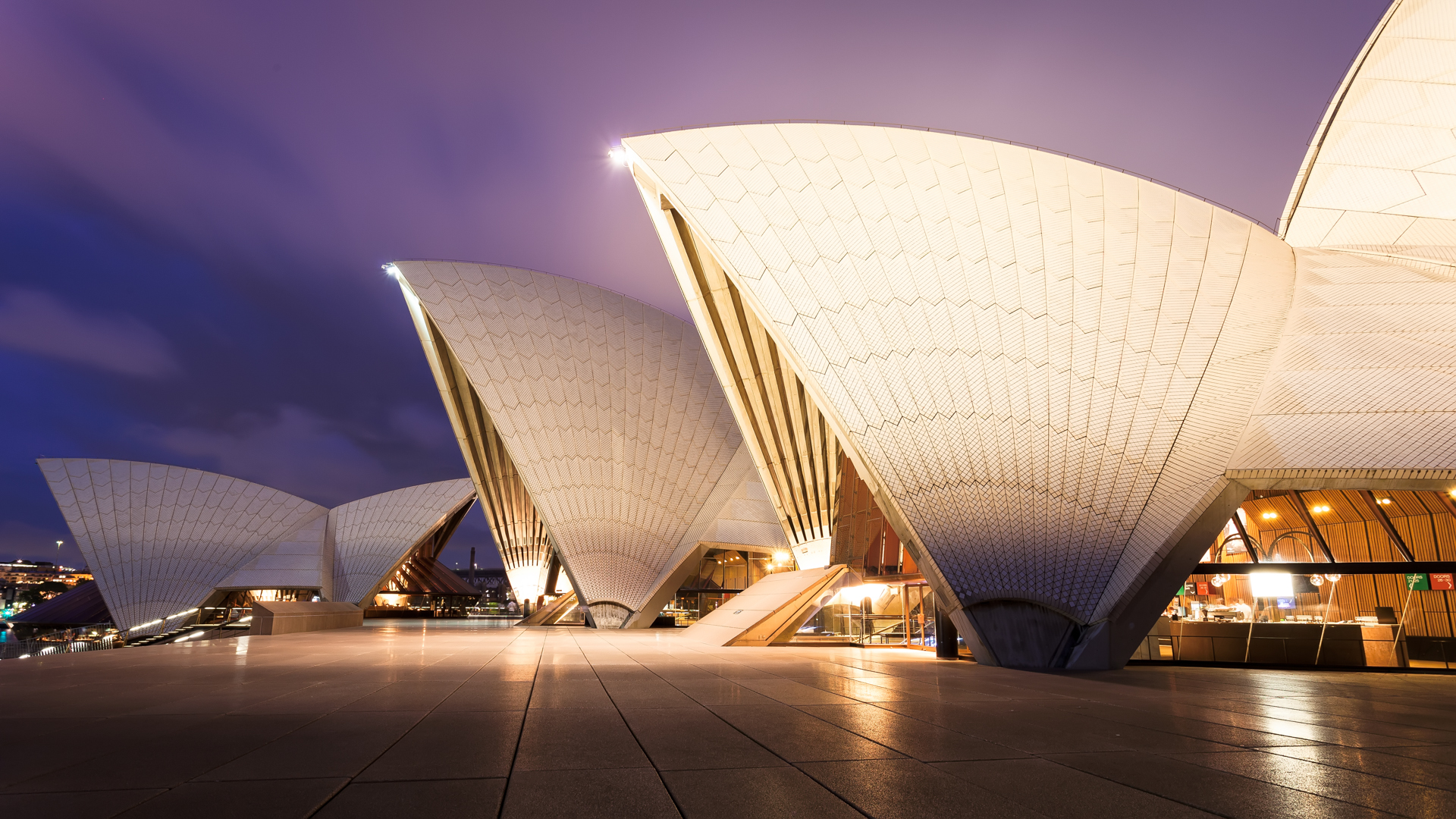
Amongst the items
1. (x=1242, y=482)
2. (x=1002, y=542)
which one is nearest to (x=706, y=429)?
(x=1002, y=542)

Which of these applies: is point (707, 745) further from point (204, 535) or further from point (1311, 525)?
point (204, 535)

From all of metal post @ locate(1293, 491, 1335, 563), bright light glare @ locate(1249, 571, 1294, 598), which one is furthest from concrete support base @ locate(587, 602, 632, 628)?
metal post @ locate(1293, 491, 1335, 563)

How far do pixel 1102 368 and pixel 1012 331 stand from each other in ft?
4.96

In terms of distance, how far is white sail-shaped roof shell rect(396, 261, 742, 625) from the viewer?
85.3 feet

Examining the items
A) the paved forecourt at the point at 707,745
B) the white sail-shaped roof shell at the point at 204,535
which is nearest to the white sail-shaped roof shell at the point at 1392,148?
the paved forecourt at the point at 707,745

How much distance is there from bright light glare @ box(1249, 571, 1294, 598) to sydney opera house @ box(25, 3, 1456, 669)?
0.03 m

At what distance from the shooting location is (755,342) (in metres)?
20.5

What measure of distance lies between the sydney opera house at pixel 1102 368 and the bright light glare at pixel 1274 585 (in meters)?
0.03

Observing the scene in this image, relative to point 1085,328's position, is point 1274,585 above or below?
below

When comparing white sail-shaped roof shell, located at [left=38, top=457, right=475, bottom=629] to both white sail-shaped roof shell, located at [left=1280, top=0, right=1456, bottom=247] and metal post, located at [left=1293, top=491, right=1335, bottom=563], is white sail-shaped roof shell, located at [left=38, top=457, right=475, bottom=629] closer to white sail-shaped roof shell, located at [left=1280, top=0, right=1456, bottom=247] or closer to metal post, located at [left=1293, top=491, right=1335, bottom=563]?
metal post, located at [left=1293, top=491, right=1335, bottom=563]

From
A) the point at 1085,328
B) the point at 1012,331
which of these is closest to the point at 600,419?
the point at 1012,331

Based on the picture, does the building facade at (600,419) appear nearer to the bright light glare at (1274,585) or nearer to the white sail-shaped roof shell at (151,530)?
the bright light glare at (1274,585)

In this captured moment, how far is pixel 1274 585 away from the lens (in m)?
13.2

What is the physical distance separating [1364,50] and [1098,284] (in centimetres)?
777
